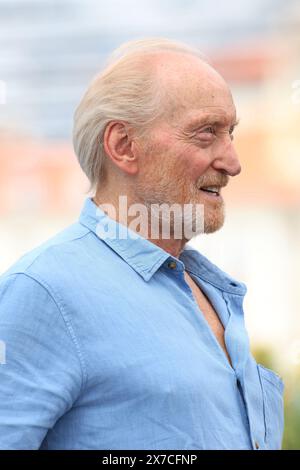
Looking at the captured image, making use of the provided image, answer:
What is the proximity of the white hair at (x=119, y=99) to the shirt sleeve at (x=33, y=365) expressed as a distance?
0.42 metres

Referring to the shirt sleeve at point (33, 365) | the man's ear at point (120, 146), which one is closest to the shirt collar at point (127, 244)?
the man's ear at point (120, 146)

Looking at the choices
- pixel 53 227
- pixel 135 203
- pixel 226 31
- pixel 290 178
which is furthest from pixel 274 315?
pixel 135 203

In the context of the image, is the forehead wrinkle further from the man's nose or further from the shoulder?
the shoulder

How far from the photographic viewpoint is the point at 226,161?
65.3 inches

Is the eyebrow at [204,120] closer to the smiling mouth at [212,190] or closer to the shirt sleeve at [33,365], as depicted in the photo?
the smiling mouth at [212,190]

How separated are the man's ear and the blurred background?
4.76 metres

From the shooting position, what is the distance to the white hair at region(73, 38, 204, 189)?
1.68 meters

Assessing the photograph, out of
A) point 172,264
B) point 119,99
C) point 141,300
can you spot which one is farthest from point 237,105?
point 141,300

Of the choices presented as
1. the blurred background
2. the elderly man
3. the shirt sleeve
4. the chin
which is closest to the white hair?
the elderly man

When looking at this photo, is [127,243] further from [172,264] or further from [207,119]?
[207,119]

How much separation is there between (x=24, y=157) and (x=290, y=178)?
8.58 feet

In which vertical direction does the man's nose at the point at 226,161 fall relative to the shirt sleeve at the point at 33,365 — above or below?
above

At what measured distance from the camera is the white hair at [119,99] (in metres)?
1.68
